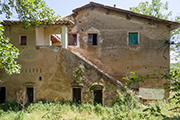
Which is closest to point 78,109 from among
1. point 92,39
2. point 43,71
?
point 43,71

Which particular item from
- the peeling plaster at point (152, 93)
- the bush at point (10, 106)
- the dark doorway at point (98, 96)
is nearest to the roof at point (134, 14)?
the peeling plaster at point (152, 93)

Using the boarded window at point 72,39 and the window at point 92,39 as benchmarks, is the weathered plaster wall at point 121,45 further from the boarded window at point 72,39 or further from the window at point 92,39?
the boarded window at point 72,39

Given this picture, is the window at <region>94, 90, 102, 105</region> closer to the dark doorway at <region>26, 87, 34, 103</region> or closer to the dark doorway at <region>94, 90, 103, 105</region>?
the dark doorway at <region>94, 90, 103, 105</region>

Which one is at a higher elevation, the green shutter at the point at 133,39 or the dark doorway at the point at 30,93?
the green shutter at the point at 133,39

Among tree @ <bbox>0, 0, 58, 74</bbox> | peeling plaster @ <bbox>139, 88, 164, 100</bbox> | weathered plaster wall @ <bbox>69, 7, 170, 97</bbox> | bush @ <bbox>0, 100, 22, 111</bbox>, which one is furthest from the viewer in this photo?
weathered plaster wall @ <bbox>69, 7, 170, 97</bbox>

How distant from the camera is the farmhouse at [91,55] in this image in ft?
30.3

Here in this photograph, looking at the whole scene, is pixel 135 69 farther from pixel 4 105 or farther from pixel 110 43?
pixel 4 105

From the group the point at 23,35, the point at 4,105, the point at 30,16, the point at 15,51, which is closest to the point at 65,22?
the point at 30,16

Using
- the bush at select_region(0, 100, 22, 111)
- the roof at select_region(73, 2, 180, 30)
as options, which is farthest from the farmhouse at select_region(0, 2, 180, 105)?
the bush at select_region(0, 100, 22, 111)

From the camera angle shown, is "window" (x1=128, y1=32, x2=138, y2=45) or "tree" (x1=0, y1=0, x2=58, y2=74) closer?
"tree" (x1=0, y1=0, x2=58, y2=74)

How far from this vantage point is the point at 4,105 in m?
9.04

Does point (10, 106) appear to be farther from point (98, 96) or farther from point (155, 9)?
point (155, 9)

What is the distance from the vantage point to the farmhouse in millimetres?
9242

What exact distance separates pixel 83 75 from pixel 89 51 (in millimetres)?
2825
